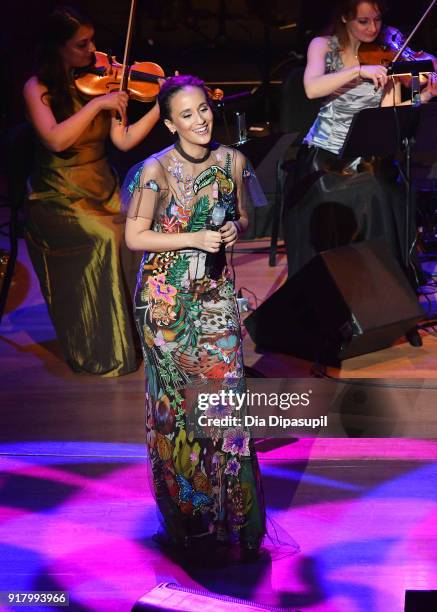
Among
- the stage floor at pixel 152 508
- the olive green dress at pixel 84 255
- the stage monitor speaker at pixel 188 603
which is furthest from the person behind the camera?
the olive green dress at pixel 84 255

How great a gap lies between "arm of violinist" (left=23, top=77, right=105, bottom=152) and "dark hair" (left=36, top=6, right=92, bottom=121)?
4cm

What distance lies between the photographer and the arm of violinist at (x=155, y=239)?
2957 mm

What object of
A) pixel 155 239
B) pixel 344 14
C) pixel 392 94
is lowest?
pixel 155 239

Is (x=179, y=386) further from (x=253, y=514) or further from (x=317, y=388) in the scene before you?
(x=317, y=388)

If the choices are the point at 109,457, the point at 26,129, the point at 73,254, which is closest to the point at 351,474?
the point at 109,457

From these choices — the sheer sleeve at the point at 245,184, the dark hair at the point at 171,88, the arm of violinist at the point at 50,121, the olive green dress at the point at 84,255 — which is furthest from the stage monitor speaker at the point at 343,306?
the dark hair at the point at 171,88

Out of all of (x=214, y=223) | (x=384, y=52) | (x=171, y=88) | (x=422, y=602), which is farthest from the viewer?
(x=384, y=52)

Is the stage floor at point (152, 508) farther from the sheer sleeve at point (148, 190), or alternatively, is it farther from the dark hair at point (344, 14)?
the dark hair at point (344, 14)

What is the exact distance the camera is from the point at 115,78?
4.61 m

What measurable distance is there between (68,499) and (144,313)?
2.90ft

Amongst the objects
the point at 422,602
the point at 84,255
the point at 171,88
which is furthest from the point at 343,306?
the point at 422,602

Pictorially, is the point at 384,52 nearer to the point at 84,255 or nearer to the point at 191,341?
the point at 84,255

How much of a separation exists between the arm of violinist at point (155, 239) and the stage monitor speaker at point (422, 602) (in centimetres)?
134

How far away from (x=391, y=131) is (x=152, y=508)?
216cm
